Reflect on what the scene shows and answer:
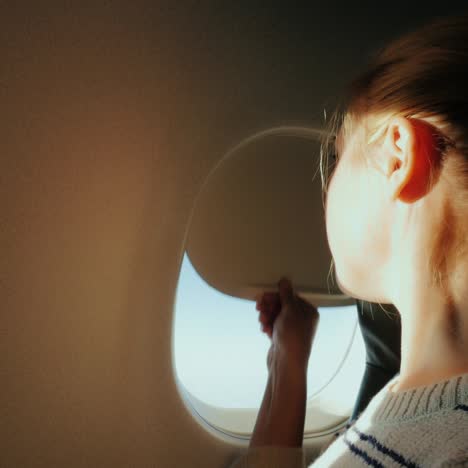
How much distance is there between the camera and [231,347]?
4.08 ft

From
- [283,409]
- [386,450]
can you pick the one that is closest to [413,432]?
[386,450]

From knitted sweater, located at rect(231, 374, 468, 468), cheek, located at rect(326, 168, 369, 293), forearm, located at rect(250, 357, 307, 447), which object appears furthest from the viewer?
forearm, located at rect(250, 357, 307, 447)

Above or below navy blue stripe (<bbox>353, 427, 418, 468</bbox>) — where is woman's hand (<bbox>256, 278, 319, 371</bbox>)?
above

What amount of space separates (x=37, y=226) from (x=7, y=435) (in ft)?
0.98

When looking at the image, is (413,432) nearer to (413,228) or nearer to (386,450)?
(386,450)

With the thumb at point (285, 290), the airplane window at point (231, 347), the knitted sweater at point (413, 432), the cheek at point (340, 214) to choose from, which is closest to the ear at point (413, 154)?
the cheek at point (340, 214)

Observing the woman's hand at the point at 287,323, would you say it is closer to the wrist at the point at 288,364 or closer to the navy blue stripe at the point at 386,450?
the wrist at the point at 288,364

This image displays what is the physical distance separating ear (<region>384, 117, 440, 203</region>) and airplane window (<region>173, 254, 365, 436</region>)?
1.65 ft

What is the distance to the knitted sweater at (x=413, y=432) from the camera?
49 centimetres

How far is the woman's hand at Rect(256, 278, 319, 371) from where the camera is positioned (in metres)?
1.12

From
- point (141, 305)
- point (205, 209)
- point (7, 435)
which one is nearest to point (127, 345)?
point (141, 305)

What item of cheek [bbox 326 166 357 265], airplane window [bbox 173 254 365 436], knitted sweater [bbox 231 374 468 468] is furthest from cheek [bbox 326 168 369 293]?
airplane window [bbox 173 254 365 436]

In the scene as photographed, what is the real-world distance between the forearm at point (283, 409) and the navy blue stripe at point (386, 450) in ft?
1.20

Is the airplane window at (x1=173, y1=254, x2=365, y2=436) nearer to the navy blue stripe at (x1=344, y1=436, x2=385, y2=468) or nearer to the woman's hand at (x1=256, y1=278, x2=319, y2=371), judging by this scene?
the woman's hand at (x1=256, y1=278, x2=319, y2=371)
